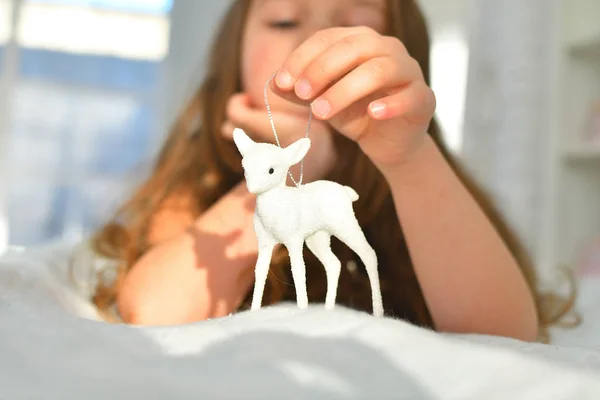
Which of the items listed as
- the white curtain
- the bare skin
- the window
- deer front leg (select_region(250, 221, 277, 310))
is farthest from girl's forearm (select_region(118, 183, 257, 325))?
the window

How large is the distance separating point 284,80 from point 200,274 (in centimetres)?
23

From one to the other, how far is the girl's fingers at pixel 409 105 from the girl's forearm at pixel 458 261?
0.08 metres

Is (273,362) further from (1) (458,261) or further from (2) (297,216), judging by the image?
(1) (458,261)

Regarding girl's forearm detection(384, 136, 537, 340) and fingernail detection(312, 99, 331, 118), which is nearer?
fingernail detection(312, 99, 331, 118)

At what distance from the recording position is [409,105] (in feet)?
1.16

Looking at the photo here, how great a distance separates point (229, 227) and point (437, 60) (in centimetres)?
106

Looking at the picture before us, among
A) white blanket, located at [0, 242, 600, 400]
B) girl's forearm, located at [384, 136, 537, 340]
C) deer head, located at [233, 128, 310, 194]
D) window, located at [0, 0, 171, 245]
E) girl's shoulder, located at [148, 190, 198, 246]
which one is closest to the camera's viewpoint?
white blanket, located at [0, 242, 600, 400]

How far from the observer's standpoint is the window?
2.41 metres

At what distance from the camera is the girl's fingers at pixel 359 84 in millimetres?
340

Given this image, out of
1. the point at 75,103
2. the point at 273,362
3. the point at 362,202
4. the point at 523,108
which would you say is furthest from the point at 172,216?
the point at 75,103

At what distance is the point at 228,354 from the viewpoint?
244 mm

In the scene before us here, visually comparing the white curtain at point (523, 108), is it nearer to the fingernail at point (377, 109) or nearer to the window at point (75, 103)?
the fingernail at point (377, 109)

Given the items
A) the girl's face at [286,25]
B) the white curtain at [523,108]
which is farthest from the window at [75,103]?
the girl's face at [286,25]

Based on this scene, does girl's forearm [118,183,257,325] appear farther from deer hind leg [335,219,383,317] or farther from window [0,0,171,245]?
window [0,0,171,245]
